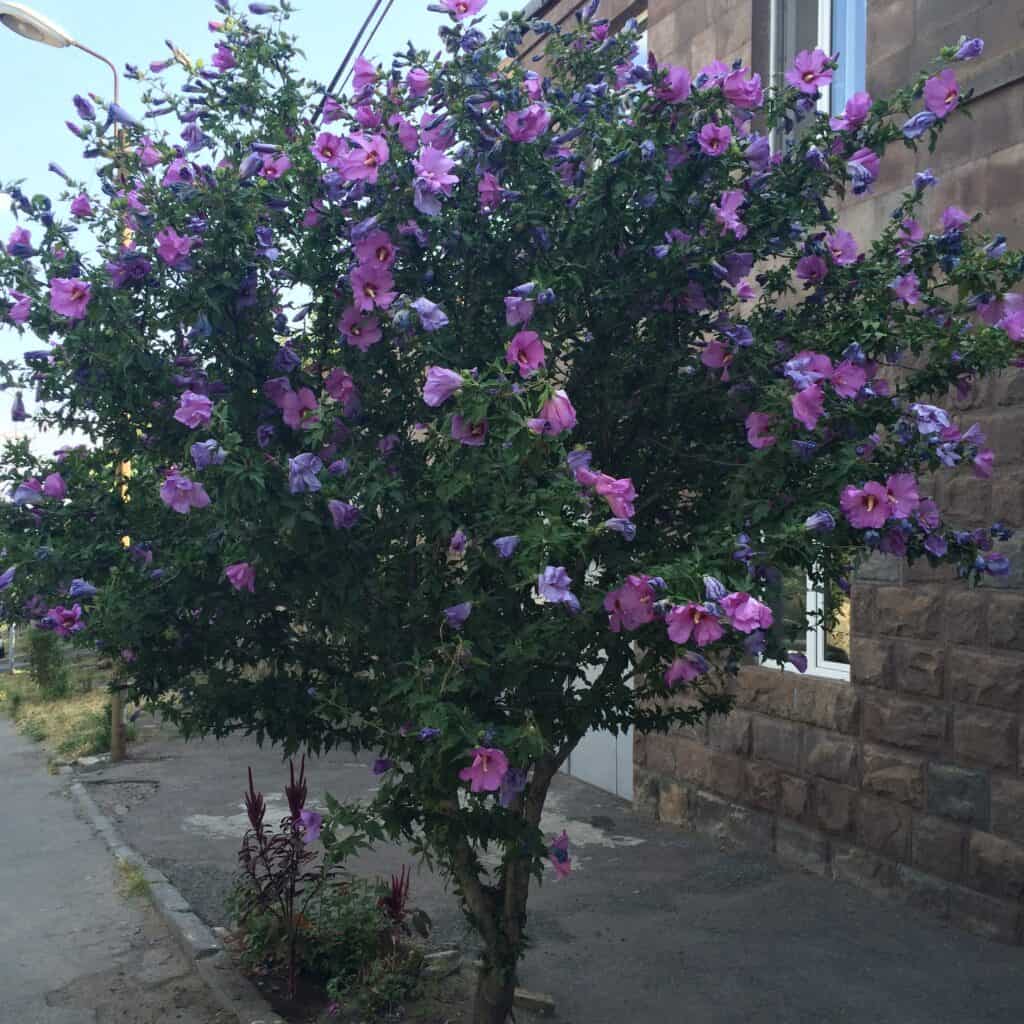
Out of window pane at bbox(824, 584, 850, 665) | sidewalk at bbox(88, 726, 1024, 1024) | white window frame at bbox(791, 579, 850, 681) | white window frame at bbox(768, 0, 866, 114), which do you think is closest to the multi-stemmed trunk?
sidewalk at bbox(88, 726, 1024, 1024)

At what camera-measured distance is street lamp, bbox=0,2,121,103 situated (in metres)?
10.3

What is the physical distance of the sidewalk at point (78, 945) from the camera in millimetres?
5555

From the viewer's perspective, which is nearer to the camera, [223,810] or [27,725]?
[223,810]

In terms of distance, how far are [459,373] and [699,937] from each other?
407 cm

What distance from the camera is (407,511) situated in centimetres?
371

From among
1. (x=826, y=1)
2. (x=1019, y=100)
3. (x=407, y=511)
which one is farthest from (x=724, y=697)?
(x=826, y=1)

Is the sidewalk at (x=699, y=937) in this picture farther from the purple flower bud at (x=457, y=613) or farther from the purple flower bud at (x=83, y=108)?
the purple flower bud at (x=83, y=108)

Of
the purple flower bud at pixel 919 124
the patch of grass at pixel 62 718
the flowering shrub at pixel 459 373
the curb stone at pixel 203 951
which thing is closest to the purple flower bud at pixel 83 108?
the flowering shrub at pixel 459 373

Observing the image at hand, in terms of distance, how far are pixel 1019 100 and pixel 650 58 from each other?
9.55 feet

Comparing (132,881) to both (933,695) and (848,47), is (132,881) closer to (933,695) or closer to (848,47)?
(933,695)

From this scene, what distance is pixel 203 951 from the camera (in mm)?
6043

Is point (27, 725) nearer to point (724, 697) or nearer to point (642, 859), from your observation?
point (642, 859)

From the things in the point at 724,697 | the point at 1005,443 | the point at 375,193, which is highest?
the point at 375,193

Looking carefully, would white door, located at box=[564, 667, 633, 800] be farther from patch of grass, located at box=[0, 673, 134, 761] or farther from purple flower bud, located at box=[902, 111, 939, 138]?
purple flower bud, located at box=[902, 111, 939, 138]
